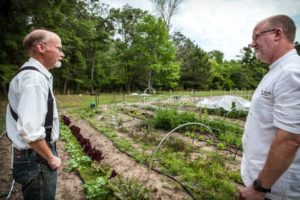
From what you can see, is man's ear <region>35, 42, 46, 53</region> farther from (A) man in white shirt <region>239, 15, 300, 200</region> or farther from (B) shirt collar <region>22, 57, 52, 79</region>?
(A) man in white shirt <region>239, 15, 300, 200</region>

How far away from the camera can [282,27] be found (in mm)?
1720

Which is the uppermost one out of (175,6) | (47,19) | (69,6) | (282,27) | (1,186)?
(175,6)

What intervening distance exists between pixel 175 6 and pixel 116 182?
108 feet

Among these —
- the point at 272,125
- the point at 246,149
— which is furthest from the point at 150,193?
the point at 272,125

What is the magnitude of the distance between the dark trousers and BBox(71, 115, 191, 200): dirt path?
240 cm

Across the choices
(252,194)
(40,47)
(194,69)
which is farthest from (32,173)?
(194,69)

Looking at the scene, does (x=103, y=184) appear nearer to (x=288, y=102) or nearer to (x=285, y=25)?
(x=288, y=102)

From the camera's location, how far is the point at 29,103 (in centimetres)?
174

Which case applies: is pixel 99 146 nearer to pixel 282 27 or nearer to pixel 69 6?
pixel 282 27

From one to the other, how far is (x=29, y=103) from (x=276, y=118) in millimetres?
1694

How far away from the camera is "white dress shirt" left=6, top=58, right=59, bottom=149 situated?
5.67 feet

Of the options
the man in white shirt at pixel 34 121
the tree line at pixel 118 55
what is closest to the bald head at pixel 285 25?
the man in white shirt at pixel 34 121

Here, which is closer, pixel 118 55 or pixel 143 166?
pixel 143 166

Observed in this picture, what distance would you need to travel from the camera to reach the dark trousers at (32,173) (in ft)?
6.30
